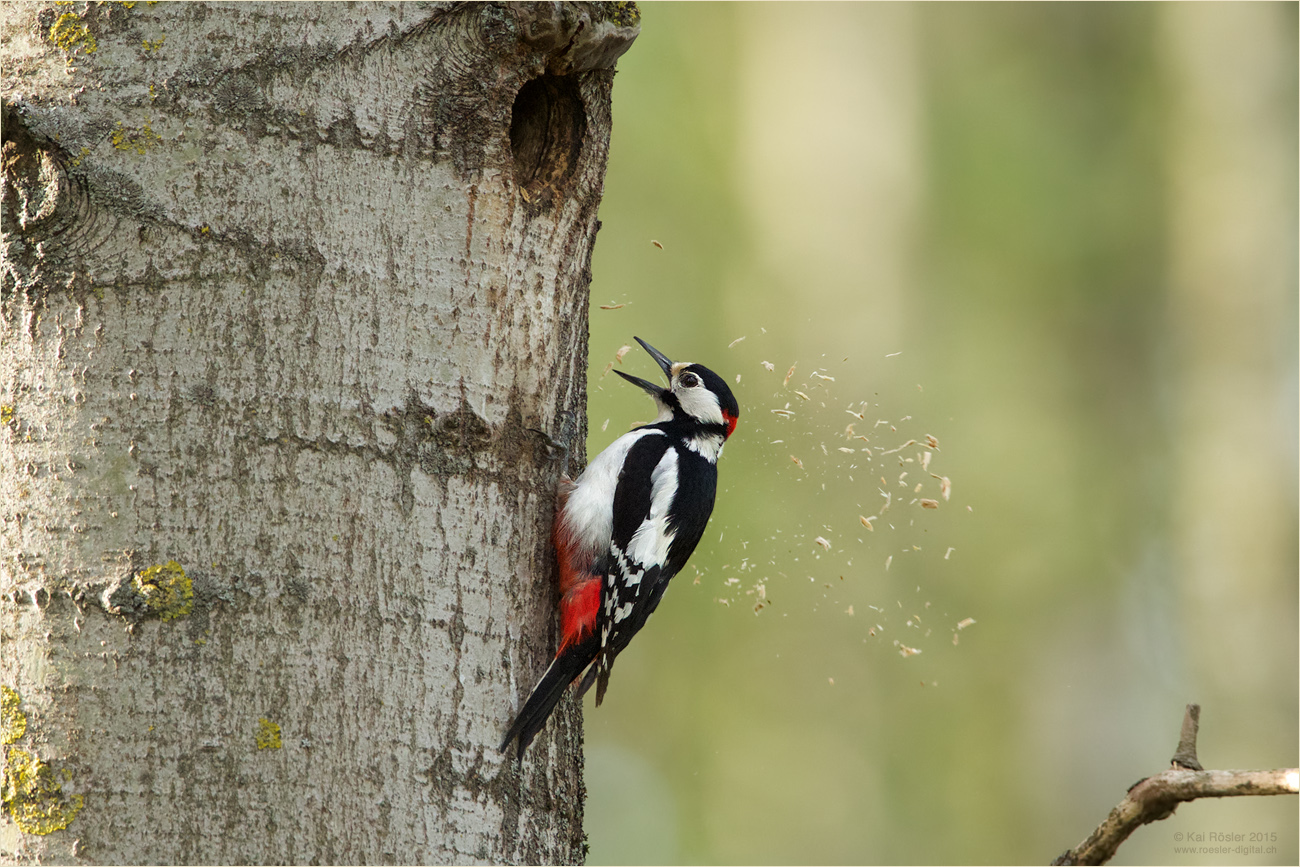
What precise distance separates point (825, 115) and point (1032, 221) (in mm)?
2012

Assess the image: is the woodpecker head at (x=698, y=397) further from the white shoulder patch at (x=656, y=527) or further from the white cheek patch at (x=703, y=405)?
the white shoulder patch at (x=656, y=527)

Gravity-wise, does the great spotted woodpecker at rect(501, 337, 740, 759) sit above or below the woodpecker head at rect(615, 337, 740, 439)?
below

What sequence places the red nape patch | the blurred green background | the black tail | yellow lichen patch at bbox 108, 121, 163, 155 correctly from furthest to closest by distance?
the blurred green background < the red nape patch < the black tail < yellow lichen patch at bbox 108, 121, 163, 155

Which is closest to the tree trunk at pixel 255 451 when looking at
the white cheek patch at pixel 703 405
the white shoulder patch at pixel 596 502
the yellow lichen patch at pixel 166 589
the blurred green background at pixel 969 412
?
the yellow lichen patch at pixel 166 589

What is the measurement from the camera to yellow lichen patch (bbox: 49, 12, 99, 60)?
6.12 ft

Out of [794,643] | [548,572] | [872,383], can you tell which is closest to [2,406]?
[548,572]

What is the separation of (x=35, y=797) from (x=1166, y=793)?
1700 mm

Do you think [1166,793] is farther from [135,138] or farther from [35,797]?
[135,138]

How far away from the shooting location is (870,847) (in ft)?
29.5

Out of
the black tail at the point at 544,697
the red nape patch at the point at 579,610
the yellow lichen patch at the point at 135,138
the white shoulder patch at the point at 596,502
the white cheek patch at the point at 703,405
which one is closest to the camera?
the yellow lichen patch at the point at 135,138

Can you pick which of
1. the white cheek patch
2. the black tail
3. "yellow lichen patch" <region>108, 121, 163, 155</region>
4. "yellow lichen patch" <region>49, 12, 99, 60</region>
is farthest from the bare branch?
the white cheek patch

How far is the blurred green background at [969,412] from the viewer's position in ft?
22.4

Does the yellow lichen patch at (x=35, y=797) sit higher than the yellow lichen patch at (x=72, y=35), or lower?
lower

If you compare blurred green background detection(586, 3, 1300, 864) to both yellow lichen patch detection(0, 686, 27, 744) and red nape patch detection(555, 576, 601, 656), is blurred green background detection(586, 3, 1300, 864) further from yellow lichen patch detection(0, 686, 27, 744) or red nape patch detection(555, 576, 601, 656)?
yellow lichen patch detection(0, 686, 27, 744)
